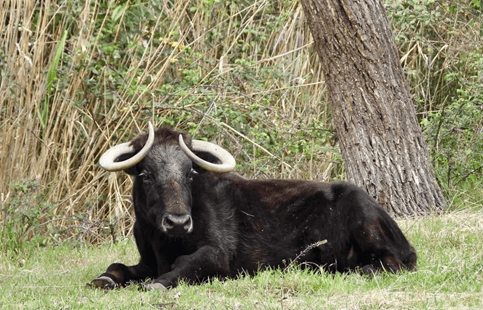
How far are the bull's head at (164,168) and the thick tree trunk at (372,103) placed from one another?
7.06 feet

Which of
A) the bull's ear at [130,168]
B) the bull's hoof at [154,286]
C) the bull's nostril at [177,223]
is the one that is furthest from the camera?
the bull's ear at [130,168]

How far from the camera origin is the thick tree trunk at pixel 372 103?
27.9 ft

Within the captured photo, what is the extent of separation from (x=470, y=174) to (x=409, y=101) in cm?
189

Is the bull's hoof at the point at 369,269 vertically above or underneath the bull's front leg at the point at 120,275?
above

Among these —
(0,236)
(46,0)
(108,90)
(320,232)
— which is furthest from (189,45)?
(320,232)

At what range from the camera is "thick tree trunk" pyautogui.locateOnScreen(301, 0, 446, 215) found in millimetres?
8492

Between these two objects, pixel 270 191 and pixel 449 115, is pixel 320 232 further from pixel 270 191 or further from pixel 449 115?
pixel 449 115

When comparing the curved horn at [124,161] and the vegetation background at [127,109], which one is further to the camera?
the vegetation background at [127,109]

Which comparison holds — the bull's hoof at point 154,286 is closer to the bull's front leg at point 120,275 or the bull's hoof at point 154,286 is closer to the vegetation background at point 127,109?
the bull's front leg at point 120,275

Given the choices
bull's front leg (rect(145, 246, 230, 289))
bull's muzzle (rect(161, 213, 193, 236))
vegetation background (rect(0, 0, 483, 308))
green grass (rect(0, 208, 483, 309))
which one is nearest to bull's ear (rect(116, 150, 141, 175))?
bull's muzzle (rect(161, 213, 193, 236))

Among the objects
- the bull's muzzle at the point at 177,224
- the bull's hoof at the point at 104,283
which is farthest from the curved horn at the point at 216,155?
the bull's hoof at the point at 104,283

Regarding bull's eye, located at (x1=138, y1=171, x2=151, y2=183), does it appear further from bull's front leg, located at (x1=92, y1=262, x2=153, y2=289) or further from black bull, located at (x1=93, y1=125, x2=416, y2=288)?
bull's front leg, located at (x1=92, y1=262, x2=153, y2=289)

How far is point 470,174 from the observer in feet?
33.4

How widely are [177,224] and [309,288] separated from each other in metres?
1.23
